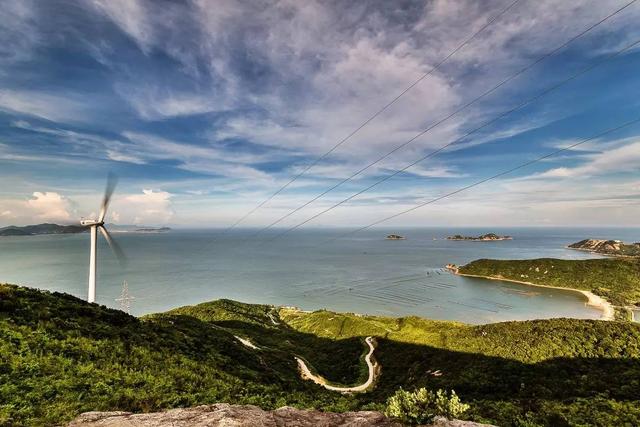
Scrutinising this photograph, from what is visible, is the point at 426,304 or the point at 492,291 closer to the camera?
the point at 426,304

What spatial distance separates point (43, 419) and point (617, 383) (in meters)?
50.1

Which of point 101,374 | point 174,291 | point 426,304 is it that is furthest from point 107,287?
point 101,374

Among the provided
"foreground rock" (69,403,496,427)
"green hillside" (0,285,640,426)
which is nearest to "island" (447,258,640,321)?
"green hillside" (0,285,640,426)

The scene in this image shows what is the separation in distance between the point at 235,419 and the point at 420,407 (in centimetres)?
806

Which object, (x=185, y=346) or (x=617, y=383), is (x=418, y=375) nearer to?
(x=617, y=383)

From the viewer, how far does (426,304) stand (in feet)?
538

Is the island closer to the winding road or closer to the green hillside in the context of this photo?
the green hillside

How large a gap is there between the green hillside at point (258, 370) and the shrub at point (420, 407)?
5.95 metres

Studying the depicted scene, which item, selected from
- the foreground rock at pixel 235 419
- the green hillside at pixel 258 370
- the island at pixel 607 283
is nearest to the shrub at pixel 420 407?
the foreground rock at pixel 235 419

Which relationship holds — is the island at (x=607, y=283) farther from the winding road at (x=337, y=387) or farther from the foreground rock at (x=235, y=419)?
the foreground rock at (x=235, y=419)

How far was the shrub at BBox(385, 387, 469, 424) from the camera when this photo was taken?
40.8ft

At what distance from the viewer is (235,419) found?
40.9 ft

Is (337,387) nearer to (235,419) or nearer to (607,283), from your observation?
(235,419)

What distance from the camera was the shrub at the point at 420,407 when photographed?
12.4 m
